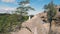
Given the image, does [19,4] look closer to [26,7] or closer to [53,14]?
[26,7]

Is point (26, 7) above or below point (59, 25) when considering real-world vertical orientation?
above

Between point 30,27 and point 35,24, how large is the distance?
0.79 meters

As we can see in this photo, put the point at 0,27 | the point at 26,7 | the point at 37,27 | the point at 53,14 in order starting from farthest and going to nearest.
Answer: the point at 53,14
the point at 26,7
the point at 37,27
the point at 0,27

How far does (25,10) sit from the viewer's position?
67.1ft

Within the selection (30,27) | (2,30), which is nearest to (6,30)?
(2,30)

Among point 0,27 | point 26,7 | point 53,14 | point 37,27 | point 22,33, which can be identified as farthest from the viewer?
point 53,14

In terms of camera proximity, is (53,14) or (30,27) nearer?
(30,27)

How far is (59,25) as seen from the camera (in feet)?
80.5

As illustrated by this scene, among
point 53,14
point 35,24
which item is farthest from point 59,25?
point 35,24

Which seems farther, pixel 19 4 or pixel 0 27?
pixel 19 4

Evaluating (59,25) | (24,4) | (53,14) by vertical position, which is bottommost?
(59,25)

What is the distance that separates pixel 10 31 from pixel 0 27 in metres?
1.42

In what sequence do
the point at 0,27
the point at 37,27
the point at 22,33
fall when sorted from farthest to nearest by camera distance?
the point at 37,27 < the point at 22,33 < the point at 0,27

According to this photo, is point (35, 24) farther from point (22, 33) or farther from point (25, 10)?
point (25, 10)
